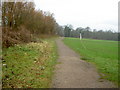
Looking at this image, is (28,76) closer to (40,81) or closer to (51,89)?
(40,81)

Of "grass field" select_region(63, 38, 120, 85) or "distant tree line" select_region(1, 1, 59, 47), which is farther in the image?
"distant tree line" select_region(1, 1, 59, 47)

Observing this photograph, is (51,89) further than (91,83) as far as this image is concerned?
No

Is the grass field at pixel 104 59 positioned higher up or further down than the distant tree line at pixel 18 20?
further down

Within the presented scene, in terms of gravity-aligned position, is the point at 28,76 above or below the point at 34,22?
below

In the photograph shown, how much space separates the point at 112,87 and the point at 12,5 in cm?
1758

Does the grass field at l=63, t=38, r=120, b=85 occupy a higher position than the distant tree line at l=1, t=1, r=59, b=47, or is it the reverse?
the distant tree line at l=1, t=1, r=59, b=47

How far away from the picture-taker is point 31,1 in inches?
912

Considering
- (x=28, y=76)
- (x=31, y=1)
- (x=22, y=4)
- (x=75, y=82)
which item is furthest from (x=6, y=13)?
(x=75, y=82)

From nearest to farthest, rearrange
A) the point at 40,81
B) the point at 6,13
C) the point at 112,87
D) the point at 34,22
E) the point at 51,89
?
the point at 51,89, the point at 112,87, the point at 40,81, the point at 6,13, the point at 34,22

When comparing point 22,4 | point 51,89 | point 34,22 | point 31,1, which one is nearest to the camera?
point 51,89

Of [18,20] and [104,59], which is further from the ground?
[18,20]

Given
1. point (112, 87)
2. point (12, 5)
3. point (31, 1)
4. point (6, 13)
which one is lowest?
point (112, 87)

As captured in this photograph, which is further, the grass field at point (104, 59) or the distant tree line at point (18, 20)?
the distant tree line at point (18, 20)

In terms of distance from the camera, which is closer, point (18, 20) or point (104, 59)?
point (104, 59)
